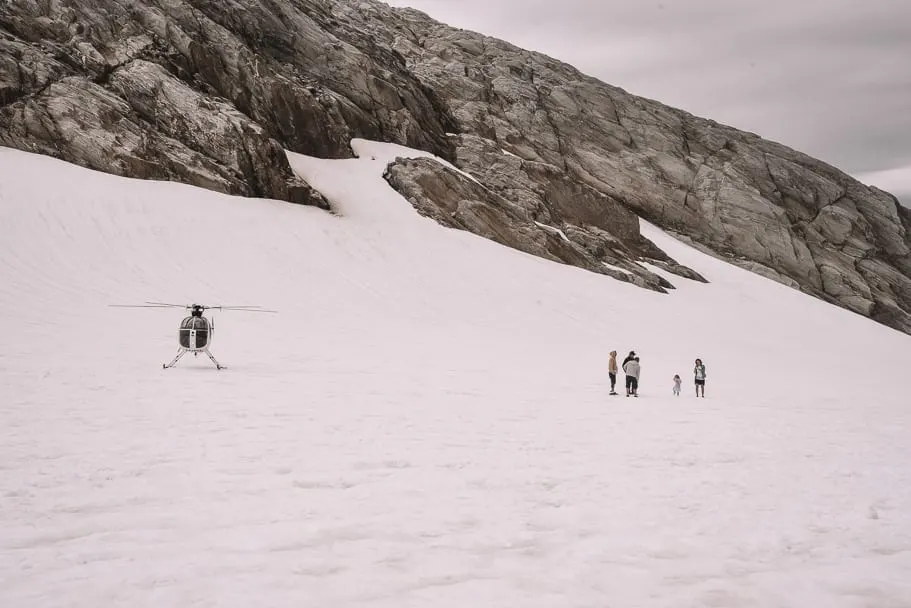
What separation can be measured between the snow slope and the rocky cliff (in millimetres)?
12627

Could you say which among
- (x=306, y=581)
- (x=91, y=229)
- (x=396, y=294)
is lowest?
(x=306, y=581)

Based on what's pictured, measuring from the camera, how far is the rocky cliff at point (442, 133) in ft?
113

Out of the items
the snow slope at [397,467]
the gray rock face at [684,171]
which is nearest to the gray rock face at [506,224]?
the gray rock face at [684,171]

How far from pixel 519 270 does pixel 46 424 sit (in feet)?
96.8

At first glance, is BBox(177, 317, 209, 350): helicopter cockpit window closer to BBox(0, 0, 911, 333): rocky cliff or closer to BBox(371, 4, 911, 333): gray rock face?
BBox(0, 0, 911, 333): rocky cliff

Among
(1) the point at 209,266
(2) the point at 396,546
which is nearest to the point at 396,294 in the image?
(1) the point at 209,266

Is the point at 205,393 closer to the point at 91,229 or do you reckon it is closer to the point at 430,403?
the point at 430,403

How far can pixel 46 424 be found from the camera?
27.0 ft

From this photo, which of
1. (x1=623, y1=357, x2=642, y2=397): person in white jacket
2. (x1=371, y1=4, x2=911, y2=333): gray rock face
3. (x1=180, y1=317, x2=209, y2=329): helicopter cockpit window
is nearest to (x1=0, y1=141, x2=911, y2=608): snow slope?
(x1=623, y1=357, x2=642, y2=397): person in white jacket

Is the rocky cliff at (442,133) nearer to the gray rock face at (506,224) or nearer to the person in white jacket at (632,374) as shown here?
the gray rock face at (506,224)

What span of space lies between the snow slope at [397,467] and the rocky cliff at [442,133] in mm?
12627

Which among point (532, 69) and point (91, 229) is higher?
point (532, 69)

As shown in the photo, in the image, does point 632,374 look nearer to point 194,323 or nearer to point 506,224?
point 194,323

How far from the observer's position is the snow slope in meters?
4.63
